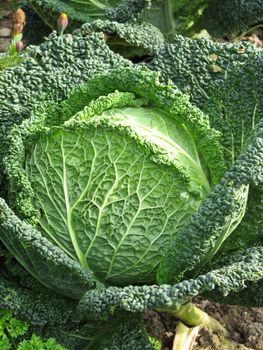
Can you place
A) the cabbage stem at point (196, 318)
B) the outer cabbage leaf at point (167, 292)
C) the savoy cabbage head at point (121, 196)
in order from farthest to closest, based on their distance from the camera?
the cabbage stem at point (196, 318) → the savoy cabbage head at point (121, 196) → the outer cabbage leaf at point (167, 292)

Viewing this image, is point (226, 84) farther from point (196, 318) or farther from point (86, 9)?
point (86, 9)

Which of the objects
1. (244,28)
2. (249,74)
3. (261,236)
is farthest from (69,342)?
(244,28)

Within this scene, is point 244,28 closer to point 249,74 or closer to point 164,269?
point 249,74

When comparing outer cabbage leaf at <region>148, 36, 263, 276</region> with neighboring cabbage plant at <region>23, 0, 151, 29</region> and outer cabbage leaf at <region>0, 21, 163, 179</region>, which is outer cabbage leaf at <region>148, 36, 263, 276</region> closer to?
outer cabbage leaf at <region>0, 21, 163, 179</region>

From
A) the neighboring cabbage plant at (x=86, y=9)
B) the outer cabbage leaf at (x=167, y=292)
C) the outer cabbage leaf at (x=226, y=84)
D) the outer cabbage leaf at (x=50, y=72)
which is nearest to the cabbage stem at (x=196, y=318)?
the outer cabbage leaf at (x=226, y=84)

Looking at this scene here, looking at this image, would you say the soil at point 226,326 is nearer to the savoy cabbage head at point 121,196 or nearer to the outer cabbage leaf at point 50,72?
the savoy cabbage head at point 121,196

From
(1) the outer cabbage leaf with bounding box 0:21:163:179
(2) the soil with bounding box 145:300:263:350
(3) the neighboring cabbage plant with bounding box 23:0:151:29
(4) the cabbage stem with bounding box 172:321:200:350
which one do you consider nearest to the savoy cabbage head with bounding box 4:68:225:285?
(1) the outer cabbage leaf with bounding box 0:21:163:179
